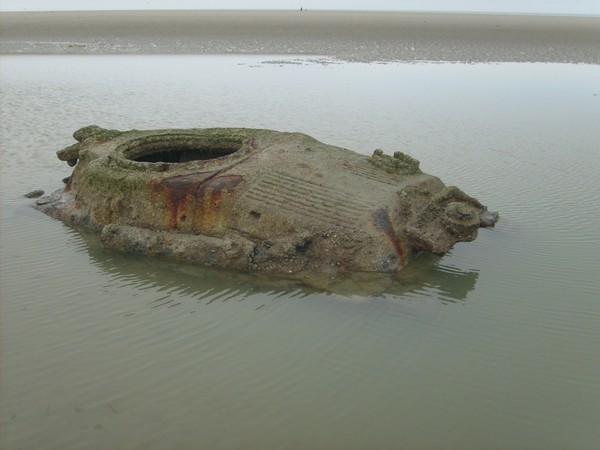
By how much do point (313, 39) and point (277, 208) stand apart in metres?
23.9

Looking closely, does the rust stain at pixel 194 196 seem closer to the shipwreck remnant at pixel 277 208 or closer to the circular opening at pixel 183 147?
the shipwreck remnant at pixel 277 208

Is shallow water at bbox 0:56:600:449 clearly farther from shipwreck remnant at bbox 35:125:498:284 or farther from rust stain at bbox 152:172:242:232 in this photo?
rust stain at bbox 152:172:242:232

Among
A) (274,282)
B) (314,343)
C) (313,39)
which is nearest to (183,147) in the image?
(274,282)

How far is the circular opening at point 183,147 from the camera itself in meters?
7.63

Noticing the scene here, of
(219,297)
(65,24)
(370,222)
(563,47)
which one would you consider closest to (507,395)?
(370,222)

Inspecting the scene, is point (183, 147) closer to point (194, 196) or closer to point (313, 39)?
point (194, 196)

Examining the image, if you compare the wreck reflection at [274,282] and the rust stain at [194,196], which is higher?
the rust stain at [194,196]

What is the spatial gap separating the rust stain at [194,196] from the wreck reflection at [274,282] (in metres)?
0.49

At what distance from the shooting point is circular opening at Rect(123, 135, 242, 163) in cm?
763

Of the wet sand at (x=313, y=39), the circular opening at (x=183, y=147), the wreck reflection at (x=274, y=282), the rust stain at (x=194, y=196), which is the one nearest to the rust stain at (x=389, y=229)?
the wreck reflection at (x=274, y=282)

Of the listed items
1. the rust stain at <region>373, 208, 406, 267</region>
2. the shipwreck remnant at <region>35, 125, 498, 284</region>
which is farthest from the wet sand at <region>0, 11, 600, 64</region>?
the rust stain at <region>373, 208, 406, 267</region>

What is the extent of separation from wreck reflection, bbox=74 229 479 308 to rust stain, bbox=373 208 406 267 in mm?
181

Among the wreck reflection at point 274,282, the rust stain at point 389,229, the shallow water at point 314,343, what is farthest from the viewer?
the rust stain at point 389,229

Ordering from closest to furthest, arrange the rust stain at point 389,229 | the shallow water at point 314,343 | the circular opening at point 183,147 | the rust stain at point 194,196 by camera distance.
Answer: the shallow water at point 314,343
the rust stain at point 389,229
the rust stain at point 194,196
the circular opening at point 183,147
